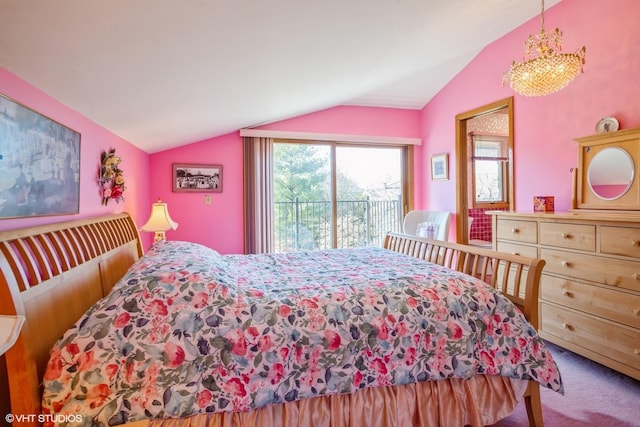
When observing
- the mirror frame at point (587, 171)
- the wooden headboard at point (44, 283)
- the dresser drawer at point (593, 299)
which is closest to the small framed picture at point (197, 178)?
the wooden headboard at point (44, 283)

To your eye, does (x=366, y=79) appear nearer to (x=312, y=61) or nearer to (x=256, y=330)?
(x=312, y=61)

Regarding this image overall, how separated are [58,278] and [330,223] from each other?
361 cm

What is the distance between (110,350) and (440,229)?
3.82 m

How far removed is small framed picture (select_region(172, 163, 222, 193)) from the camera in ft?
13.1

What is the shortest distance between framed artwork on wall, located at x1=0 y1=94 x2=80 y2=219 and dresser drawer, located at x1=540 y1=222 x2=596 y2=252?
128 inches

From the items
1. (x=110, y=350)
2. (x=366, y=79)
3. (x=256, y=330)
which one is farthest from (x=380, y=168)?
(x=110, y=350)

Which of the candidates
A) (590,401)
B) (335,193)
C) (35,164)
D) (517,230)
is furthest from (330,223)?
(35,164)

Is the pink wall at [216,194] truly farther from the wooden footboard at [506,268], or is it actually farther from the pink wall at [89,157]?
the wooden footboard at [506,268]

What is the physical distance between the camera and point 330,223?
4.71 m

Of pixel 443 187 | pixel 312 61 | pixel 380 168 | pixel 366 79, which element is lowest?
pixel 443 187

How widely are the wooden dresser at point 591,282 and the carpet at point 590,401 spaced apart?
147 millimetres

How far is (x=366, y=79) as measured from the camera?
338cm

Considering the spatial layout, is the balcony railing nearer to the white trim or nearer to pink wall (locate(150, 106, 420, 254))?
pink wall (locate(150, 106, 420, 254))

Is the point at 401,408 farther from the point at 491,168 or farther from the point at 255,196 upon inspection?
the point at 491,168
